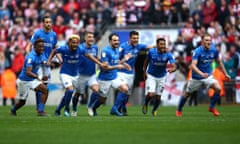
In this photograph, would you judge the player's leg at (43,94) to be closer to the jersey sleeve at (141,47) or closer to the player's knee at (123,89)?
the player's knee at (123,89)

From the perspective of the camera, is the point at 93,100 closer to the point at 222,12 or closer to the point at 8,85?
the point at 222,12

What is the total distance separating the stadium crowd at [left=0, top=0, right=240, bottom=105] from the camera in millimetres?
34688

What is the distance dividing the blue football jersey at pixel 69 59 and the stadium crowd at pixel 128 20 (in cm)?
1221

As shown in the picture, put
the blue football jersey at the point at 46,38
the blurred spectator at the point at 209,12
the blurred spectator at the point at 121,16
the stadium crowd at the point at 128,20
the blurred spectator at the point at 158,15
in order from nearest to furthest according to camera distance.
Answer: the blue football jersey at the point at 46,38 < the stadium crowd at the point at 128,20 < the blurred spectator at the point at 209,12 < the blurred spectator at the point at 158,15 < the blurred spectator at the point at 121,16

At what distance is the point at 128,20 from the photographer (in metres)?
36.8

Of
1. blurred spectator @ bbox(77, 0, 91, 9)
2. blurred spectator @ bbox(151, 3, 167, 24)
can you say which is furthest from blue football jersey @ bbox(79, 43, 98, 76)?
blurred spectator @ bbox(77, 0, 91, 9)

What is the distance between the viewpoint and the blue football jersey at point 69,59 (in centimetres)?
2272

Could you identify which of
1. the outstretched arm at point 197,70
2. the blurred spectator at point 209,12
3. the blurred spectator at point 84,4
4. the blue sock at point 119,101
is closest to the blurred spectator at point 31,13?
the blurred spectator at point 84,4

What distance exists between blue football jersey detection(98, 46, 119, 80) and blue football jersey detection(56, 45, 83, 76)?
98 centimetres

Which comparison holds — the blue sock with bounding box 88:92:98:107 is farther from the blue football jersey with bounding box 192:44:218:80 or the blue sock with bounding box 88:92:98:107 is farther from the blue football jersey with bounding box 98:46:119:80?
the blue football jersey with bounding box 192:44:218:80

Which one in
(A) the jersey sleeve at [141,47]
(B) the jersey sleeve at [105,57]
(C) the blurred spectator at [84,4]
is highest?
(C) the blurred spectator at [84,4]

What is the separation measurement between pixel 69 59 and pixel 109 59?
4.74 feet

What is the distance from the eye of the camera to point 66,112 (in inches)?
900

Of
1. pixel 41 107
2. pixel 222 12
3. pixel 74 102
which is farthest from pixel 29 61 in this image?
pixel 222 12
